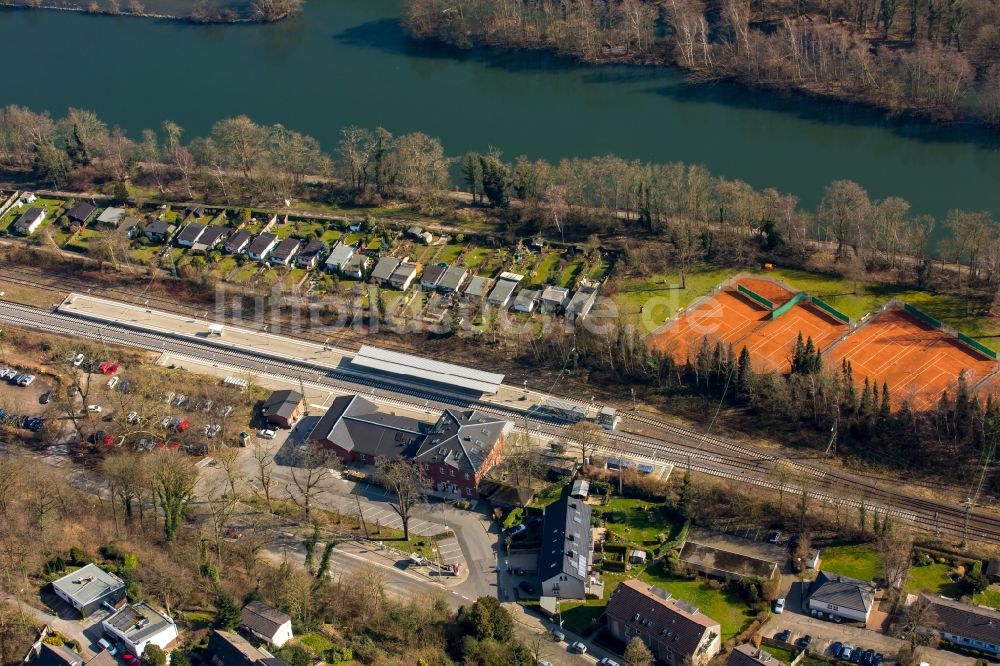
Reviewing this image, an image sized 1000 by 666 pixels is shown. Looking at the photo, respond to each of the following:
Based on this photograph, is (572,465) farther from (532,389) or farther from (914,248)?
(914,248)

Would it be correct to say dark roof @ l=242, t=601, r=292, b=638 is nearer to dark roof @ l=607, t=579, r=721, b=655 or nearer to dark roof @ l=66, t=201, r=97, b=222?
dark roof @ l=607, t=579, r=721, b=655

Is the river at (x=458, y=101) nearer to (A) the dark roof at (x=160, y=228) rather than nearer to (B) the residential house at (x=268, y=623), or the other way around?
(A) the dark roof at (x=160, y=228)

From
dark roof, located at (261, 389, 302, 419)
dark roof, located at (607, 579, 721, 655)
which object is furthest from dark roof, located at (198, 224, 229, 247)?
dark roof, located at (607, 579, 721, 655)

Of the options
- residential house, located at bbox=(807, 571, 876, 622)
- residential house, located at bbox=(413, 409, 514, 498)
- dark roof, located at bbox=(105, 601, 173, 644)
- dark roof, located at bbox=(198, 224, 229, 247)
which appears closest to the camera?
dark roof, located at bbox=(105, 601, 173, 644)

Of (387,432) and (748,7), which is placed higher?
(748,7)

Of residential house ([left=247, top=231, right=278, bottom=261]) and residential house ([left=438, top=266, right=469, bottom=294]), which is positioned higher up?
residential house ([left=247, top=231, right=278, bottom=261])

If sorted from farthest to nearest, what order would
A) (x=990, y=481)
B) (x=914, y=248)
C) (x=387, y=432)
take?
(x=914, y=248), (x=387, y=432), (x=990, y=481)

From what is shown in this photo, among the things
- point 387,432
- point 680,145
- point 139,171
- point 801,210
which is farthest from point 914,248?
point 139,171

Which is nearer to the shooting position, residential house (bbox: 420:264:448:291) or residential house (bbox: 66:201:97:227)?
residential house (bbox: 420:264:448:291)
